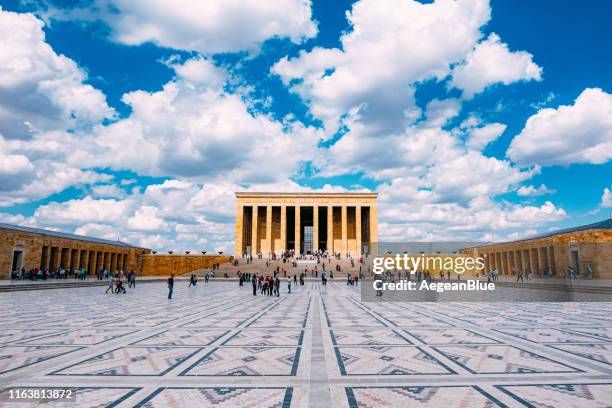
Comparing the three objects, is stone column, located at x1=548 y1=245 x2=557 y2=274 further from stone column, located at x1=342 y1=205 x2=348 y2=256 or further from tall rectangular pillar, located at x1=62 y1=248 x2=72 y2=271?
tall rectangular pillar, located at x1=62 y1=248 x2=72 y2=271

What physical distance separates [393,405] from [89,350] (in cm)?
570

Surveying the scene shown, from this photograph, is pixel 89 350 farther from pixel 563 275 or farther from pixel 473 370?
pixel 563 275

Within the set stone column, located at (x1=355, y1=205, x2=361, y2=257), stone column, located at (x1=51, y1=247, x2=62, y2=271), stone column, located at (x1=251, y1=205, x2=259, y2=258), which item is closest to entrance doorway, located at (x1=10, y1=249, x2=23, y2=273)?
stone column, located at (x1=51, y1=247, x2=62, y2=271)

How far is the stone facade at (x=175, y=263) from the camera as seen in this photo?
167 feet

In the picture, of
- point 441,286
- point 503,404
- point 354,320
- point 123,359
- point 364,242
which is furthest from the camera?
point 364,242

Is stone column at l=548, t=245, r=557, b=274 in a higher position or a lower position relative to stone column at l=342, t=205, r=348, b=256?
lower

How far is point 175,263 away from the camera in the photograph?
52.5 m

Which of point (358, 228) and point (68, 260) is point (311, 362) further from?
point (358, 228)

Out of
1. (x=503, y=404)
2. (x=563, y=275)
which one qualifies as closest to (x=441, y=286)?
(x=563, y=275)

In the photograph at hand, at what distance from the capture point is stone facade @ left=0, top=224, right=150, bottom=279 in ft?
94.1

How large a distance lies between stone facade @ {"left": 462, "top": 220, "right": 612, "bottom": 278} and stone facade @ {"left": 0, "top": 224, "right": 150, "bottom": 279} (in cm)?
4649

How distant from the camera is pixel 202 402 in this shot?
415cm

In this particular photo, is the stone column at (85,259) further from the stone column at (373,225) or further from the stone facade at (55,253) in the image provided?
the stone column at (373,225)

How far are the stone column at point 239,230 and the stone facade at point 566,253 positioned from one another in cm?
3670
